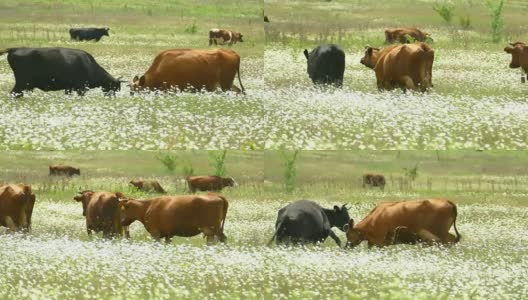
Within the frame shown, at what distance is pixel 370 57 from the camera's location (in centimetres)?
2011

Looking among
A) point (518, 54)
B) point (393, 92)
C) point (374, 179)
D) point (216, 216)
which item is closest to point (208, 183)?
point (216, 216)

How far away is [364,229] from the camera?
18.8 m

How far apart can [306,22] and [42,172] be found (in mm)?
4611

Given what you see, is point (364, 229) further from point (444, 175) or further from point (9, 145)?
point (9, 145)

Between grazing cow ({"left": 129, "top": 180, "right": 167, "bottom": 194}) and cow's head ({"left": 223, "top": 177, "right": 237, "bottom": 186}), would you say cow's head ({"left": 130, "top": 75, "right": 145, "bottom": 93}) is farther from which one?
cow's head ({"left": 223, "top": 177, "right": 237, "bottom": 186})

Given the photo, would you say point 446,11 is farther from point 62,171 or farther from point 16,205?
→ point 16,205

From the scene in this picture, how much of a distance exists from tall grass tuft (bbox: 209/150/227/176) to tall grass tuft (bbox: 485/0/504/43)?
16.2 feet

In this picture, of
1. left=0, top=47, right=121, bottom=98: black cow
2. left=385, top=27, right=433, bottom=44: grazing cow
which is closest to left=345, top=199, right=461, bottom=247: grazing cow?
left=385, top=27, right=433, bottom=44: grazing cow

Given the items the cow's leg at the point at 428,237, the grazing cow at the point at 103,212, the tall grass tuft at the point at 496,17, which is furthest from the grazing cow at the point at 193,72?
the tall grass tuft at the point at 496,17

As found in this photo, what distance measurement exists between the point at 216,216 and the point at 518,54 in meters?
5.35

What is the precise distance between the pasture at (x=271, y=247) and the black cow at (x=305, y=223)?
0.18 m

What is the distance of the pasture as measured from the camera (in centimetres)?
1694

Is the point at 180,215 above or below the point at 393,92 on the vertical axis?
below

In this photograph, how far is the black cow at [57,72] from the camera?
19.9 metres
